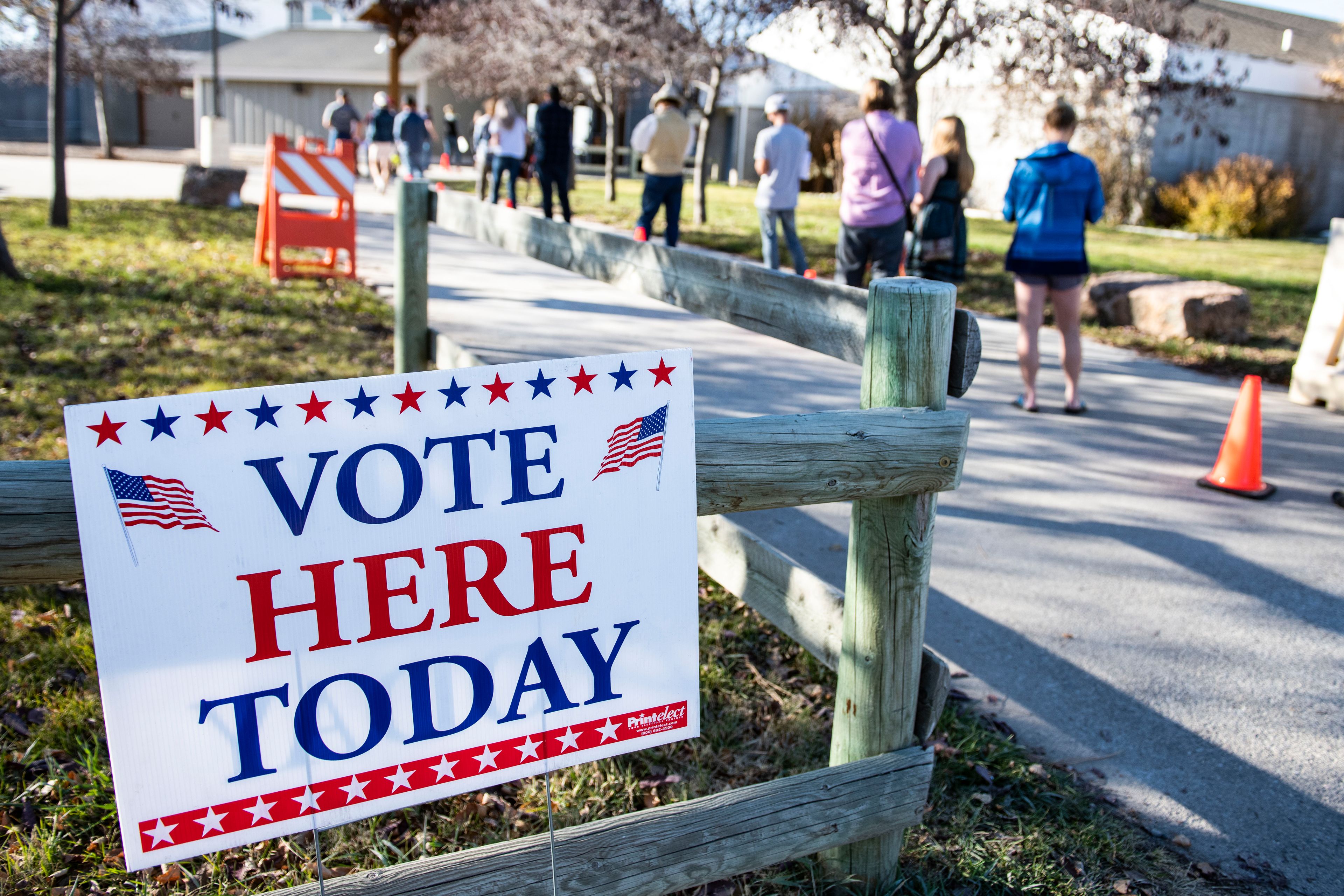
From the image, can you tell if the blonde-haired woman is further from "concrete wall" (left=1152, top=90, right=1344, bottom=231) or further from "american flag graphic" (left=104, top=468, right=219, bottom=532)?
"concrete wall" (left=1152, top=90, right=1344, bottom=231)

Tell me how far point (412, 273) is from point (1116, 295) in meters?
7.55

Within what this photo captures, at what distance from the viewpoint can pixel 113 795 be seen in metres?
2.77

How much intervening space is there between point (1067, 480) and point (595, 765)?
348 centimetres

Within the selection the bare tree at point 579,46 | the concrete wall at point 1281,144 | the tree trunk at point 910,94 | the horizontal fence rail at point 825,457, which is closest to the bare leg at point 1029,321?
the horizontal fence rail at point 825,457

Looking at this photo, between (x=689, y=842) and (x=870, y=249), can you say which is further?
(x=870, y=249)

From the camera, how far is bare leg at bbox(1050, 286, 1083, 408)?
6.18 m

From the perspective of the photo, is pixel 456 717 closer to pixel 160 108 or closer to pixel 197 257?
pixel 197 257

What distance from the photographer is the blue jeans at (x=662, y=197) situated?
33.9 ft

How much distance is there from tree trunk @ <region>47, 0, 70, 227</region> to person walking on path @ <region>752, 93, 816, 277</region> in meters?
8.74

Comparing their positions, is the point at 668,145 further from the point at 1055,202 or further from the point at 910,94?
the point at 1055,202

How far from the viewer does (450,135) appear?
3123cm

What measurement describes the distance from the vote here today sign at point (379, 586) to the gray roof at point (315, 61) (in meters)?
40.8

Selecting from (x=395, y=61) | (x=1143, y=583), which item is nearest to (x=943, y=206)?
(x=1143, y=583)

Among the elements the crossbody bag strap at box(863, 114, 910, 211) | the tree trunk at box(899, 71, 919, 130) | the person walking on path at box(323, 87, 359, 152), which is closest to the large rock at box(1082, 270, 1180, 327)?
the tree trunk at box(899, 71, 919, 130)
